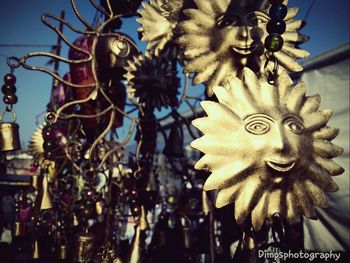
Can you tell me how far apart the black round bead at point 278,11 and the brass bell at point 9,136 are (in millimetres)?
967

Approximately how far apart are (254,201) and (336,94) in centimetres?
221

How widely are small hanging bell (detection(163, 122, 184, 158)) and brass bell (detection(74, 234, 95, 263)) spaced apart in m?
0.65

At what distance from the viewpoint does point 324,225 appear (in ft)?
7.16

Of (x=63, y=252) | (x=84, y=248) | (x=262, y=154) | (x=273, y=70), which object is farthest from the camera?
(x=63, y=252)

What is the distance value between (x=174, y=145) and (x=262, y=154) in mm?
925

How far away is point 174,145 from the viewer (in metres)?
1.56

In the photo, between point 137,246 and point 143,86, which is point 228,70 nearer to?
point 143,86

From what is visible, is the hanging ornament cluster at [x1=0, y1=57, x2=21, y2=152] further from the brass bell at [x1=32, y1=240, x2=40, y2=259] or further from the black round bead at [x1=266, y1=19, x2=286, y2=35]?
the black round bead at [x1=266, y1=19, x2=286, y2=35]

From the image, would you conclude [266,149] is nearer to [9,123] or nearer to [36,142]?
[9,123]

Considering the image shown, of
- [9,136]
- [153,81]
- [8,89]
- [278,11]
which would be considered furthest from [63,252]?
[278,11]

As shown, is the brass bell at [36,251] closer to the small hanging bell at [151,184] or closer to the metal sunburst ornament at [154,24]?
the small hanging bell at [151,184]

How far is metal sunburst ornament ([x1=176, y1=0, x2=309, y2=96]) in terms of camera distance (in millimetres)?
901

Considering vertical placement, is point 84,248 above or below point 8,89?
below

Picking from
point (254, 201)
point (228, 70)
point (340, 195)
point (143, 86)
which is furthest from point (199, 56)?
point (340, 195)
